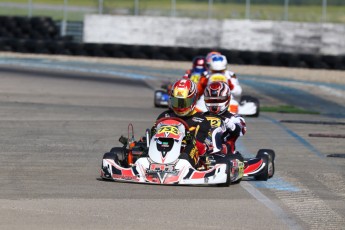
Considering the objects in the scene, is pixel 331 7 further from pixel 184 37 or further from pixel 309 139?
pixel 309 139

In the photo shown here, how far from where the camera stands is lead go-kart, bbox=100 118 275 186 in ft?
33.0

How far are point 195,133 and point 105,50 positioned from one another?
23.3m

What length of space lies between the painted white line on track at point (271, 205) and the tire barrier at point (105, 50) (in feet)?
70.6

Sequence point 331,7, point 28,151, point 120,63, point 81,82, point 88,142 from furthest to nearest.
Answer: point 331,7
point 120,63
point 81,82
point 88,142
point 28,151

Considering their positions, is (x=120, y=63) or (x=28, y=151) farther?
(x=120, y=63)

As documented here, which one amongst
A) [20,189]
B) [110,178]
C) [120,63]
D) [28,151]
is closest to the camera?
[20,189]

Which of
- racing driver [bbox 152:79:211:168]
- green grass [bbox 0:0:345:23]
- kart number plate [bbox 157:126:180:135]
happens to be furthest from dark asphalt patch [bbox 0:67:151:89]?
kart number plate [bbox 157:126:180:135]

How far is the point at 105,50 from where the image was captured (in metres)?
33.9

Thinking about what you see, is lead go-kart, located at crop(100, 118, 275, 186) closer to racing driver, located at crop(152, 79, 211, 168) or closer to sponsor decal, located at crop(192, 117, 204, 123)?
racing driver, located at crop(152, 79, 211, 168)

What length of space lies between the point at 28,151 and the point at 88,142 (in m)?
1.38

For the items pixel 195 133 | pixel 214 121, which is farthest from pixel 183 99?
pixel 214 121

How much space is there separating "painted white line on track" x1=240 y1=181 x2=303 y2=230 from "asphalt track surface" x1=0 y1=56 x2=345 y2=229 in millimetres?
15

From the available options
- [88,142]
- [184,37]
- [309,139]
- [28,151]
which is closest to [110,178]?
[28,151]

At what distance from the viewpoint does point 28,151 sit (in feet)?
41.3
